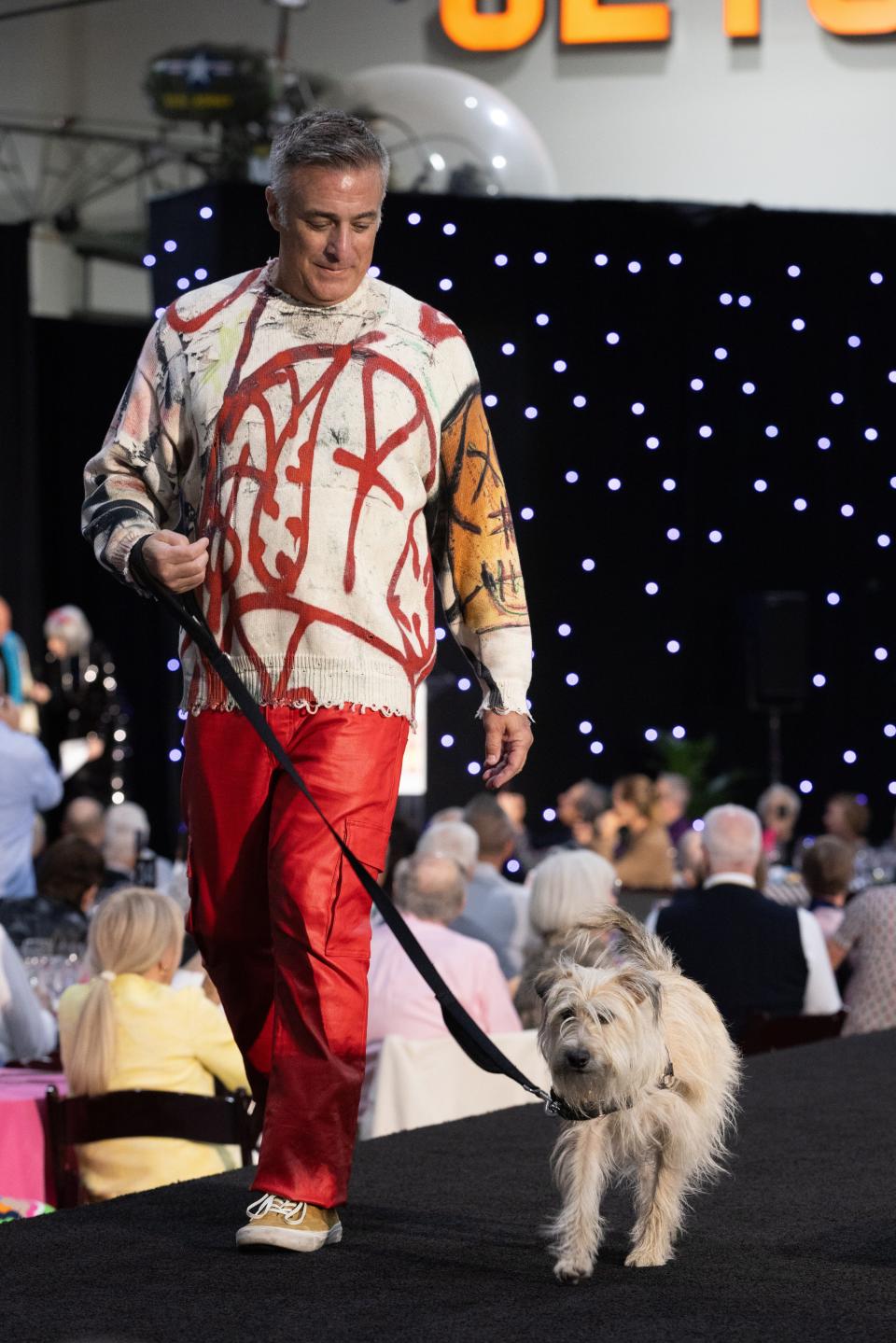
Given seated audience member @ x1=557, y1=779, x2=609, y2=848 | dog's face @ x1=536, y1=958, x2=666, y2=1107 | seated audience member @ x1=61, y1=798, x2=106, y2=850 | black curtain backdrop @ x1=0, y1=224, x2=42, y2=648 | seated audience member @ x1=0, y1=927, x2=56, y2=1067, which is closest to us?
dog's face @ x1=536, y1=958, x2=666, y2=1107

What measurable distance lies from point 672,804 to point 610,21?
4.89m

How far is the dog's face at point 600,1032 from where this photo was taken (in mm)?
1935

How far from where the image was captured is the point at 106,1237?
2.15 meters

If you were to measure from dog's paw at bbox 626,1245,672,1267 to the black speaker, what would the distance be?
9.02 metres

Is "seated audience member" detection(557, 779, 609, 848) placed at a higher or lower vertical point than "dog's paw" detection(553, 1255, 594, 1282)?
higher

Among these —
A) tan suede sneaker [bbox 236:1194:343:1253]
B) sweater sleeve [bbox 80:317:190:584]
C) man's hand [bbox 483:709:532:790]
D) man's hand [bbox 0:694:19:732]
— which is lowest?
tan suede sneaker [bbox 236:1194:343:1253]

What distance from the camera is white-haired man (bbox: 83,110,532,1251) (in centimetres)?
213

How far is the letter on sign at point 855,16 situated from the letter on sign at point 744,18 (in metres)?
0.33

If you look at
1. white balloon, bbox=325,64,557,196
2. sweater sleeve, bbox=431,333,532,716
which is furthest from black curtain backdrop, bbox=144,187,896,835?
sweater sleeve, bbox=431,333,532,716

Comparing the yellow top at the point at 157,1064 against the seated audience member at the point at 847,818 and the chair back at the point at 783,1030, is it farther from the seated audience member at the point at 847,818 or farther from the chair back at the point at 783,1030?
the seated audience member at the point at 847,818

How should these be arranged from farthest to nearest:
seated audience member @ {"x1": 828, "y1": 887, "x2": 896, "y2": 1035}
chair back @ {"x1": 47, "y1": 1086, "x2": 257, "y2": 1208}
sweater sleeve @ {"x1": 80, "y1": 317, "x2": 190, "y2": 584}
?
1. seated audience member @ {"x1": 828, "y1": 887, "x2": 896, "y2": 1035}
2. chair back @ {"x1": 47, "y1": 1086, "x2": 257, "y2": 1208}
3. sweater sleeve @ {"x1": 80, "y1": 317, "x2": 190, "y2": 584}

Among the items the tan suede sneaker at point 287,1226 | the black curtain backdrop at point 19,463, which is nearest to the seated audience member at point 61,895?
the tan suede sneaker at point 287,1226

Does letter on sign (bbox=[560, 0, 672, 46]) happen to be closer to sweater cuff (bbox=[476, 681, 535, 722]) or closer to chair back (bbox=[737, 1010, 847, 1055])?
chair back (bbox=[737, 1010, 847, 1055])

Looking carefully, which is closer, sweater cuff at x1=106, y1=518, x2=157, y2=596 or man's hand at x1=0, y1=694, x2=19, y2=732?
sweater cuff at x1=106, y1=518, x2=157, y2=596
